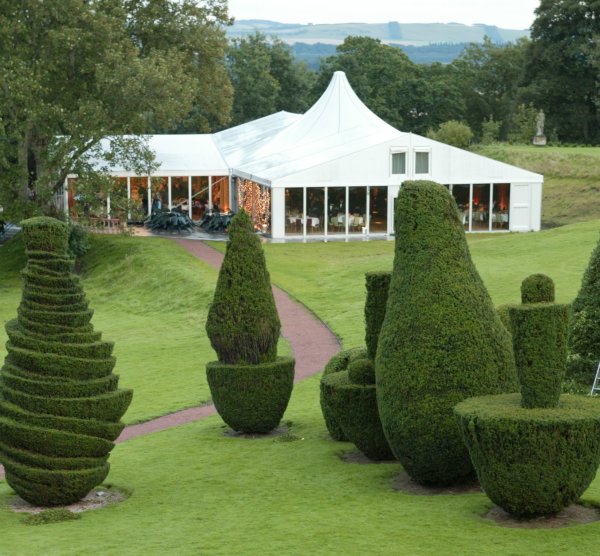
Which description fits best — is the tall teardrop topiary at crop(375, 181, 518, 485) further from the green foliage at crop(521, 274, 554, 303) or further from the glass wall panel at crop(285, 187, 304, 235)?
the glass wall panel at crop(285, 187, 304, 235)

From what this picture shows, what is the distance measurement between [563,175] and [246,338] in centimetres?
4127

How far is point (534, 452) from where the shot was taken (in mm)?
10930

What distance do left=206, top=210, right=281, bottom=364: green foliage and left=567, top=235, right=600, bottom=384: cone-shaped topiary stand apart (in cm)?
450

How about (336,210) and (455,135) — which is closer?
(336,210)

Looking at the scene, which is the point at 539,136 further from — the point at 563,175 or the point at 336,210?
the point at 336,210

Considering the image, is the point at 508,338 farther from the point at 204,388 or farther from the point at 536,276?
the point at 204,388

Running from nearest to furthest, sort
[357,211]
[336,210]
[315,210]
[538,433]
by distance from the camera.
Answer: [538,433] < [315,210] < [336,210] < [357,211]

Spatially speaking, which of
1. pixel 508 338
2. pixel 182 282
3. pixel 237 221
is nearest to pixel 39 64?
pixel 182 282

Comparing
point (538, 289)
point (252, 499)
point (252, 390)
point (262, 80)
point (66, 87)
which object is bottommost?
point (252, 499)

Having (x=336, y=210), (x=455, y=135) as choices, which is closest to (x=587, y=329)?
(x=336, y=210)

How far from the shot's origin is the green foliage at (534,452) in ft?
35.7

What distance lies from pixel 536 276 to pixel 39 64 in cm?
3007

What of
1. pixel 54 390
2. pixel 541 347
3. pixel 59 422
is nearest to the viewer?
pixel 541 347

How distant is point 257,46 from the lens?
78000 mm
